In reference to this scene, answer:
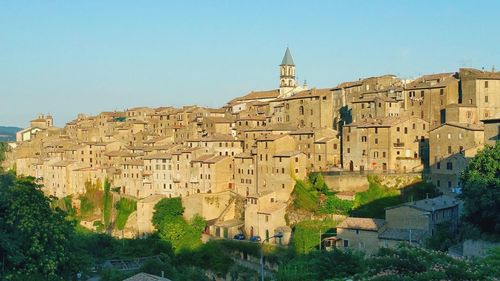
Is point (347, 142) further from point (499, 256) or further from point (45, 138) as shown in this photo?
point (45, 138)

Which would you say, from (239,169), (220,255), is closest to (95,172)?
(239,169)

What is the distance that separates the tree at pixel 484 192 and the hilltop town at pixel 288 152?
3852 mm

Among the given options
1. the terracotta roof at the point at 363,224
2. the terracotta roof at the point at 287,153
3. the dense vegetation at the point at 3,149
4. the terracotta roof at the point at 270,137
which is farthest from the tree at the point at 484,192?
the dense vegetation at the point at 3,149

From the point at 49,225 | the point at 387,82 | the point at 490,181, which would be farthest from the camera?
the point at 387,82

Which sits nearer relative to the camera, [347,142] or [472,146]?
[472,146]

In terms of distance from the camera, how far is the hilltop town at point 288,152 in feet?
153

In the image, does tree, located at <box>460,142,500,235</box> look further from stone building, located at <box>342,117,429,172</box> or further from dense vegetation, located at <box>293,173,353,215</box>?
stone building, located at <box>342,117,429,172</box>

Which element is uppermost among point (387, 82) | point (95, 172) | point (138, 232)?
point (387, 82)

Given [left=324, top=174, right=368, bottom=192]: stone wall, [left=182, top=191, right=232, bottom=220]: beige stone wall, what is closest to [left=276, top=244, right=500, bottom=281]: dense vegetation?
[left=324, top=174, right=368, bottom=192]: stone wall

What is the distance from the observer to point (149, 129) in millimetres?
80625

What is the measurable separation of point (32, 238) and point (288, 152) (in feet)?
103

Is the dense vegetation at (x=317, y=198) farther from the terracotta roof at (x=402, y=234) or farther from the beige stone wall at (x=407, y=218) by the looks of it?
the terracotta roof at (x=402, y=234)

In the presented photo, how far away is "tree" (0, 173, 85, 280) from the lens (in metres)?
22.6

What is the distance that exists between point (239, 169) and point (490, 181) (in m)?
26.9
